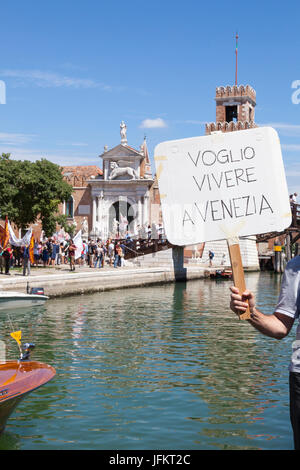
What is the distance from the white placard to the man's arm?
42cm

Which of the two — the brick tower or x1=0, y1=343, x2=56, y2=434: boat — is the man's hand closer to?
x1=0, y1=343, x2=56, y2=434: boat

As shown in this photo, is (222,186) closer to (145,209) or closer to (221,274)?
(221,274)

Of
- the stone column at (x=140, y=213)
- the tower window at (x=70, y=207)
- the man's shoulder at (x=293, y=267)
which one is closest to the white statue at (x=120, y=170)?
the stone column at (x=140, y=213)

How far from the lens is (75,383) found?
377 inches

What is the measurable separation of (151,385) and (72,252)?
18.4 metres

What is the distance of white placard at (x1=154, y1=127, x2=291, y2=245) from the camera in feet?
12.7

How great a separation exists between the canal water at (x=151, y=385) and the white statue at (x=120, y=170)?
3151cm

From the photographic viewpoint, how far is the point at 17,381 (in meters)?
6.89

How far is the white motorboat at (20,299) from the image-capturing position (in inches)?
669

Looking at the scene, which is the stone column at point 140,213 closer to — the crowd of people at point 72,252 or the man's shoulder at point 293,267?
the crowd of people at point 72,252

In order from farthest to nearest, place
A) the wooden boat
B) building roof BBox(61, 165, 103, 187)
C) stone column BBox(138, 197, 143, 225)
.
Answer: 1. building roof BBox(61, 165, 103, 187)
2. stone column BBox(138, 197, 143, 225)
3. the wooden boat

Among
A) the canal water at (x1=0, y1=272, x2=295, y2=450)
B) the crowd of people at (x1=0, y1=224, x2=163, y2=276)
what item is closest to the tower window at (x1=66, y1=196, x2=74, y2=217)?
the crowd of people at (x1=0, y1=224, x2=163, y2=276)
